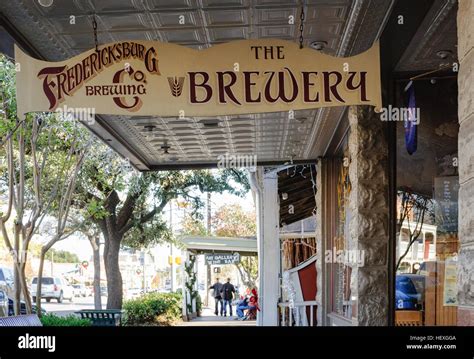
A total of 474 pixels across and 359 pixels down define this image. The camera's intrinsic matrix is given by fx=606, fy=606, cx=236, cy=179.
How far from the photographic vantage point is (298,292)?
8.18 meters

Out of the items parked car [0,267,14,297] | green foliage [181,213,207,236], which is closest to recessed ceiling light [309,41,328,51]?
parked car [0,267,14,297]

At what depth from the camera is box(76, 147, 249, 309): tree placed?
729cm

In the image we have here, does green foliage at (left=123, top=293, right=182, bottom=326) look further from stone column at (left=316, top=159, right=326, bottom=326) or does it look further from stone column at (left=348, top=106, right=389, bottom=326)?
stone column at (left=348, top=106, right=389, bottom=326)

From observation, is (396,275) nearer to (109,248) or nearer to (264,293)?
(264,293)

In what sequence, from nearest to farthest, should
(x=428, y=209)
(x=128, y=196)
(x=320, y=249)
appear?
(x=428, y=209) → (x=320, y=249) → (x=128, y=196)

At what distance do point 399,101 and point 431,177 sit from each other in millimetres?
555

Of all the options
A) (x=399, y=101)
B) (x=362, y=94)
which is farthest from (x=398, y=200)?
(x=362, y=94)

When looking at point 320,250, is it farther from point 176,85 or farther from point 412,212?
point 176,85

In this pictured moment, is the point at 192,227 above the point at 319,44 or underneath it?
underneath

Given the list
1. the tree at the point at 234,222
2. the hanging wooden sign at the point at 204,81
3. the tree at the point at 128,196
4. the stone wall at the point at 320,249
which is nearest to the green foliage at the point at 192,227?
the tree at the point at 234,222

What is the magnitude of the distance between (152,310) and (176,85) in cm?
608

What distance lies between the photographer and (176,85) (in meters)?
3.00

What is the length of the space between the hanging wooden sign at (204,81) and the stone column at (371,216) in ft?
3.89

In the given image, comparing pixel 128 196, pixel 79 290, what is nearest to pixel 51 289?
pixel 79 290
